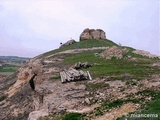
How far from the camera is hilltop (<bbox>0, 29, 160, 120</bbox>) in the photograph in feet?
48.3

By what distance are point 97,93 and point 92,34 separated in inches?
1303

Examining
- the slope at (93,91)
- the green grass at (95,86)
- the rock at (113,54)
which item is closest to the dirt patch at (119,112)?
the slope at (93,91)

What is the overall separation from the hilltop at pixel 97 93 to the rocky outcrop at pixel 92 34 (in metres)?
18.2

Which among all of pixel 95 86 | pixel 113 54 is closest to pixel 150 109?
pixel 95 86

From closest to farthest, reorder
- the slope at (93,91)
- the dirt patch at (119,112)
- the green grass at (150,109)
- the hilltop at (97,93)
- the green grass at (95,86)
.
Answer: the green grass at (150,109), the dirt patch at (119,112), the hilltop at (97,93), the slope at (93,91), the green grass at (95,86)

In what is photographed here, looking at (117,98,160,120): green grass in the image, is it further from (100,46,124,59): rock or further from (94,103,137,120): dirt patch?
(100,46,124,59): rock

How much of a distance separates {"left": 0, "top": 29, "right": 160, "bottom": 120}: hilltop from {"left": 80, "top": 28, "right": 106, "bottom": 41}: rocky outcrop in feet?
59.6

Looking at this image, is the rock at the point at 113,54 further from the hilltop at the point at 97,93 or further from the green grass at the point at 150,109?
the green grass at the point at 150,109

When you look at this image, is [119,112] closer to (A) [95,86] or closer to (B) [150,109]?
(B) [150,109]

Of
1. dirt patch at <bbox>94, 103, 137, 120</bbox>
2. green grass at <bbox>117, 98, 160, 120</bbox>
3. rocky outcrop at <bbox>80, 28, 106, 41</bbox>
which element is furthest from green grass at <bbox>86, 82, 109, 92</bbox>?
rocky outcrop at <bbox>80, 28, 106, 41</bbox>

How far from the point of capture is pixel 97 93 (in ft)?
59.1

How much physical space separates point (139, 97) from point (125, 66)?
10.1m

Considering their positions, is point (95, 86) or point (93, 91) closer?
point (93, 91)

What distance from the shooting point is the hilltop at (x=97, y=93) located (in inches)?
579
